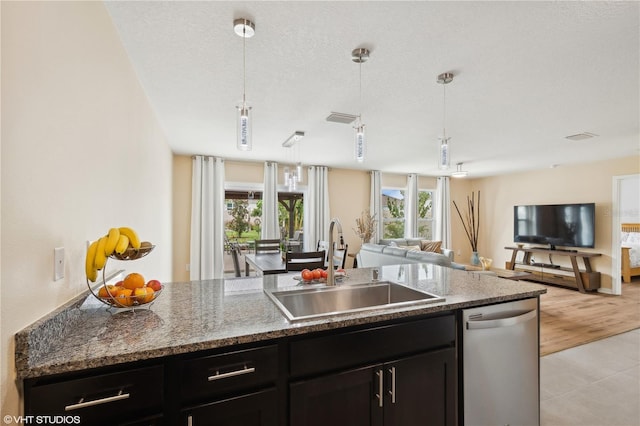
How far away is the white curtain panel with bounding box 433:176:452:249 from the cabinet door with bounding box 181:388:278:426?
7111 mm

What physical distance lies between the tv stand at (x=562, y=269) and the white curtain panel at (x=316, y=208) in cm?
413

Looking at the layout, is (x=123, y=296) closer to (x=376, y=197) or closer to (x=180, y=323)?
(x=180, y=323)

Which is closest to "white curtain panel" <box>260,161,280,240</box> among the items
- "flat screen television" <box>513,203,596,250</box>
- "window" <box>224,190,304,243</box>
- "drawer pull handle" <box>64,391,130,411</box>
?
"window" <box>224,190,304,243</box>

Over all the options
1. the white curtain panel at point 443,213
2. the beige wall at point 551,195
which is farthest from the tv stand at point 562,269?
the white curtain panel at point 443,213

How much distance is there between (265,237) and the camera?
563cm

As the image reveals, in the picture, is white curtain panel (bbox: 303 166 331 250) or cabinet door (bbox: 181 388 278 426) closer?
cabinet door (bbox: 181 388 278 426)

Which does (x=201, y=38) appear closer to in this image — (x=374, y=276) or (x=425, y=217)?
(x=374, y=276)

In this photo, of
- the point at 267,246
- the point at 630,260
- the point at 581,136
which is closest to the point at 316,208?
the point at 267,246

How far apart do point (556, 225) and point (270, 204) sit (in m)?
5.74

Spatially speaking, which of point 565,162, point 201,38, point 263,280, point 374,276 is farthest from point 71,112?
point 565,162

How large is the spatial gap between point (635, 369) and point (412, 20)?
356 centimetres

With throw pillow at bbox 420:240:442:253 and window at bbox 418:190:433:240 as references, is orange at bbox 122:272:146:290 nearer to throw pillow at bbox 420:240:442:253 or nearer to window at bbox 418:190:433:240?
throw pillow at bbox 420:240:442:253

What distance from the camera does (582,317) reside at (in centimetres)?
404

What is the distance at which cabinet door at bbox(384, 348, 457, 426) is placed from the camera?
4.45 ft
